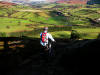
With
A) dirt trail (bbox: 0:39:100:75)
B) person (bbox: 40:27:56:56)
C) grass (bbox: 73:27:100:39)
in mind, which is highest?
person (bbox: 40:27:56:56)

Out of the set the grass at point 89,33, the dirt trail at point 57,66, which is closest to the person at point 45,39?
the dirt trail at point 57,66

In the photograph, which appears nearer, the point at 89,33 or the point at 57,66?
the point at 57,66

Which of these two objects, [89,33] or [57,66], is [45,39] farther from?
[89,33]

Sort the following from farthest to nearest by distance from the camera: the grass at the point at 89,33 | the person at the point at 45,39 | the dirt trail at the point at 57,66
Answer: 1. the grass at the point at 89,33
2. the person at the point at 45,39
3. the dirt trail at the point at 57,66

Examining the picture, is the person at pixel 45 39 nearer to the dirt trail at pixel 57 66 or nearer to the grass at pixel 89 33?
the dirt trail at pixel 57 66

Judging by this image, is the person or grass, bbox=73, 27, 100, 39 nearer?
the person

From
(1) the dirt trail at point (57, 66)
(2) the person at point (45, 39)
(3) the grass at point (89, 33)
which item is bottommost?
(3) the grass at point (89, 33)

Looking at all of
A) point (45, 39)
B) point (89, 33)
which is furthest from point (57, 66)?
point (89, 33)

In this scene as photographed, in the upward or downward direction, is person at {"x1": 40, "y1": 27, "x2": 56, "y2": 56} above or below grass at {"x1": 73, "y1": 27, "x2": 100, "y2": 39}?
above

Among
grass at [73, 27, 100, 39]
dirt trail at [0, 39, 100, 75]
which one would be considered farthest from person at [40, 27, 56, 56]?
grass at [73, 27, 100, 39]

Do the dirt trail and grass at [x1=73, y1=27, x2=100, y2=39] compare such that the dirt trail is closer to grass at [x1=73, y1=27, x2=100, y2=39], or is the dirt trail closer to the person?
the person

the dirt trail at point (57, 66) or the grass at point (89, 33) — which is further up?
the dirt trail at point (57, 66)

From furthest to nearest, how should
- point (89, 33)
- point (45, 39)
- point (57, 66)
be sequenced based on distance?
point (89, 33)
point (57, 66)
point (45, 39)

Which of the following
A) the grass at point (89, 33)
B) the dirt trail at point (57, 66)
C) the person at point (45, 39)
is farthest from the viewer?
the grass at point (89, 33)
